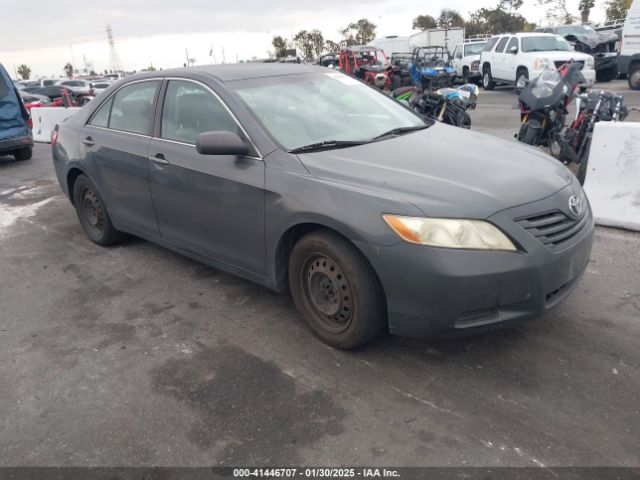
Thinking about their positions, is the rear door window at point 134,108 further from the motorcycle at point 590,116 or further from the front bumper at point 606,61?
the front bumper at point 606,61

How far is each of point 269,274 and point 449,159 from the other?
1.33 metres

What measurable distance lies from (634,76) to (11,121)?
16.4 m

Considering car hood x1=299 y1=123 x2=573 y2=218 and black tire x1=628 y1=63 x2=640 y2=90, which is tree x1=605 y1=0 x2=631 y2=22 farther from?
car hood x1=299 y1=123 x2=573 y2=218

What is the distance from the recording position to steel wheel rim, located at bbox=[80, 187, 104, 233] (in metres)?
5.32

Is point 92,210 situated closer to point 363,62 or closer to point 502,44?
point 502,44

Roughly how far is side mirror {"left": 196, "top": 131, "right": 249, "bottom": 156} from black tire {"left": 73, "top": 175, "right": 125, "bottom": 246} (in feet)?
6.75

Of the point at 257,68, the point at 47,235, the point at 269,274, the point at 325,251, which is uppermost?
the point at 257,68

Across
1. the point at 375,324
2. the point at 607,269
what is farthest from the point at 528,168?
the point at 607,269

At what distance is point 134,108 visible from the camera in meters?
4.70

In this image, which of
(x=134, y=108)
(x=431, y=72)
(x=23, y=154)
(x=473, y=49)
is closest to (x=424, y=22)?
(x=473, y=49)

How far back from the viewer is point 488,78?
2184 cm

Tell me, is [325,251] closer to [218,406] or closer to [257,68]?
[218,406]

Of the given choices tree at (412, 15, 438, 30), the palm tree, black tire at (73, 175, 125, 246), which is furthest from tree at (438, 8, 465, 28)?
the palm tree

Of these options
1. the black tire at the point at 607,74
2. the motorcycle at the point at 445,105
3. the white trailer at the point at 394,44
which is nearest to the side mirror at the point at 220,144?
the motorcycle at the point at 445,105
